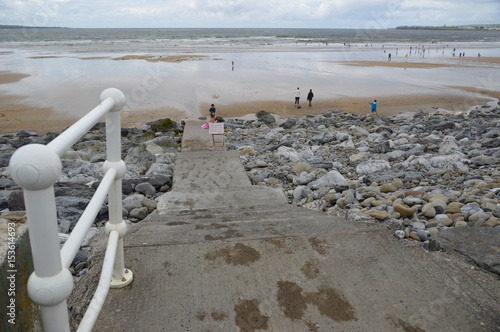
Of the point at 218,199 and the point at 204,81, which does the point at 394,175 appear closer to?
the point at 218,199

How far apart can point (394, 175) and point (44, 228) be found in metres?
7.02

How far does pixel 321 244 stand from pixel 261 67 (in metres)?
36.5

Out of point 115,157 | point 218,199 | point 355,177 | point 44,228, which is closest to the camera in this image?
point 44,228

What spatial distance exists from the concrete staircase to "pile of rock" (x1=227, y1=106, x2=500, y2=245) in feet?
4.69

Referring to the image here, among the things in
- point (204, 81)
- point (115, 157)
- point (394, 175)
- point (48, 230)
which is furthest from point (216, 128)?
point (204, 81)

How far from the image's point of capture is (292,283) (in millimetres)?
2527

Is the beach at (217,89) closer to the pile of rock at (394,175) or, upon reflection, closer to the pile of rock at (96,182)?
the pile of rock at (96,182)

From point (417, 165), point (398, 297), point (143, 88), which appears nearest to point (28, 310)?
point (398, 297)

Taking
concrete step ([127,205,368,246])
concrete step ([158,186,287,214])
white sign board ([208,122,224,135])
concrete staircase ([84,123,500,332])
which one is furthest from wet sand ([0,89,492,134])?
concrete staircase ([84,123,500,332])

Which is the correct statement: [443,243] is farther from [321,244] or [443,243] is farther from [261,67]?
[261,67]

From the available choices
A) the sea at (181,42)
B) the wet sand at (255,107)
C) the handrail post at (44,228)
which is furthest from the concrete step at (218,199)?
the sea at (181,42)

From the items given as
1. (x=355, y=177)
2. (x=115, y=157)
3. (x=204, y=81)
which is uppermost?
(x=115, y=157)

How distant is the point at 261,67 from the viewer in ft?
125

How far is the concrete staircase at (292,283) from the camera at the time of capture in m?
2.20
